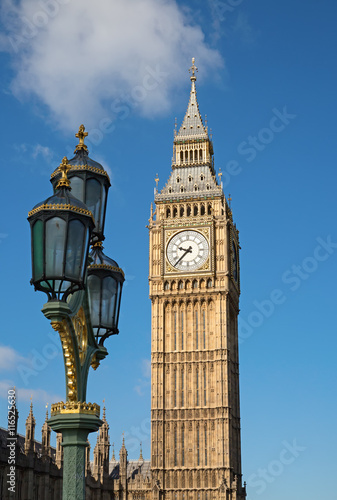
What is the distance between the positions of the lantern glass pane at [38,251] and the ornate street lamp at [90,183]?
200cm

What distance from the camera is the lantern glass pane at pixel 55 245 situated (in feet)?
28.1

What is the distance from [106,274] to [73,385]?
177cm

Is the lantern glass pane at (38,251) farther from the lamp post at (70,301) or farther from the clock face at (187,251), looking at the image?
the clock face at (187,251)

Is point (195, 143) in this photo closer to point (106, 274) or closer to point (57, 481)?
point (57, 481)

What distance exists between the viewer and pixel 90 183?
10.9 metres

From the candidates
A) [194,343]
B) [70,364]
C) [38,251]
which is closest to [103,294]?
[70,364]

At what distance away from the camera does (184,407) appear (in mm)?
64125

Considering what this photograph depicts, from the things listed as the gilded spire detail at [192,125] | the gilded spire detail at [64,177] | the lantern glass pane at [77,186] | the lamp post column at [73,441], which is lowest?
the lamp post column at [73,441]

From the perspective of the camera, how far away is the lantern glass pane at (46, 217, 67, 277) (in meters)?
8.57

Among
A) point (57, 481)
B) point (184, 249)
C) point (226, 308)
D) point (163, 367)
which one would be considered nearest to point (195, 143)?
point (184, 249)

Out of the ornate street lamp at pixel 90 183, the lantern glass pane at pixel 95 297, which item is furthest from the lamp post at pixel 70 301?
the ornate street lamp at pixel 90 183

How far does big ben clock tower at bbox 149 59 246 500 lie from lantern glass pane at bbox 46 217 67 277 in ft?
181

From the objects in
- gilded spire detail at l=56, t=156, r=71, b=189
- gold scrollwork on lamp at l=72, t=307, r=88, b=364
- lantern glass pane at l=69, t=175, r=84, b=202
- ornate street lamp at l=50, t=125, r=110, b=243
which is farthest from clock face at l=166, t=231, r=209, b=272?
gold scrollwork on lamp at l=72, t=307, r=88, b=364

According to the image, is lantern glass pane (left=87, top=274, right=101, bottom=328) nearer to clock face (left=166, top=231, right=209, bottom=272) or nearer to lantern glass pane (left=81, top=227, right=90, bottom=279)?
lantern glass pane (left=81, top=227, right=90, bottom=279)
